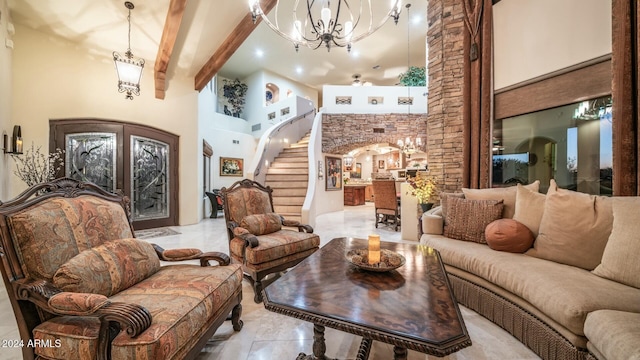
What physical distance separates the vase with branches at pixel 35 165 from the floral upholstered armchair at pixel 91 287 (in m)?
2.89

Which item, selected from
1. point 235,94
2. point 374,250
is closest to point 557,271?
point 374,250

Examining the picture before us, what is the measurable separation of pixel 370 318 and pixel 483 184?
3178 mm

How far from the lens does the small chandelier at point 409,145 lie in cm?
729

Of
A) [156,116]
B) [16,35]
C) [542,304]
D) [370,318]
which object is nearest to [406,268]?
[370,318]

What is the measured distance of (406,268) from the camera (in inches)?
64.7

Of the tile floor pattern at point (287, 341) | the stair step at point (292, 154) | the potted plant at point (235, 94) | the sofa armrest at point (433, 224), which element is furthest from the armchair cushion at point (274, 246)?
the potted plant at point (235, 94)

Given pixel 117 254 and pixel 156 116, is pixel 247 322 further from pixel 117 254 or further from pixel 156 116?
pixel 156 116

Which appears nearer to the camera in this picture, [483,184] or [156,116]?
[483,184]

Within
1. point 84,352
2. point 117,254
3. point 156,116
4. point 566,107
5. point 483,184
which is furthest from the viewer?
point 156,116

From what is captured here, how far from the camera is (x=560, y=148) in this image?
2902 mm

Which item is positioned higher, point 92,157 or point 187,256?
point 92,157

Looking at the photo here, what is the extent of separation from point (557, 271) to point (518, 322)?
1.41 ft

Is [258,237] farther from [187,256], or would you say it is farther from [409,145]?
[409,145]

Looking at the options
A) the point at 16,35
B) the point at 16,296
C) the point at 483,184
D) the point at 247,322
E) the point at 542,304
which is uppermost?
the point at 16,35
